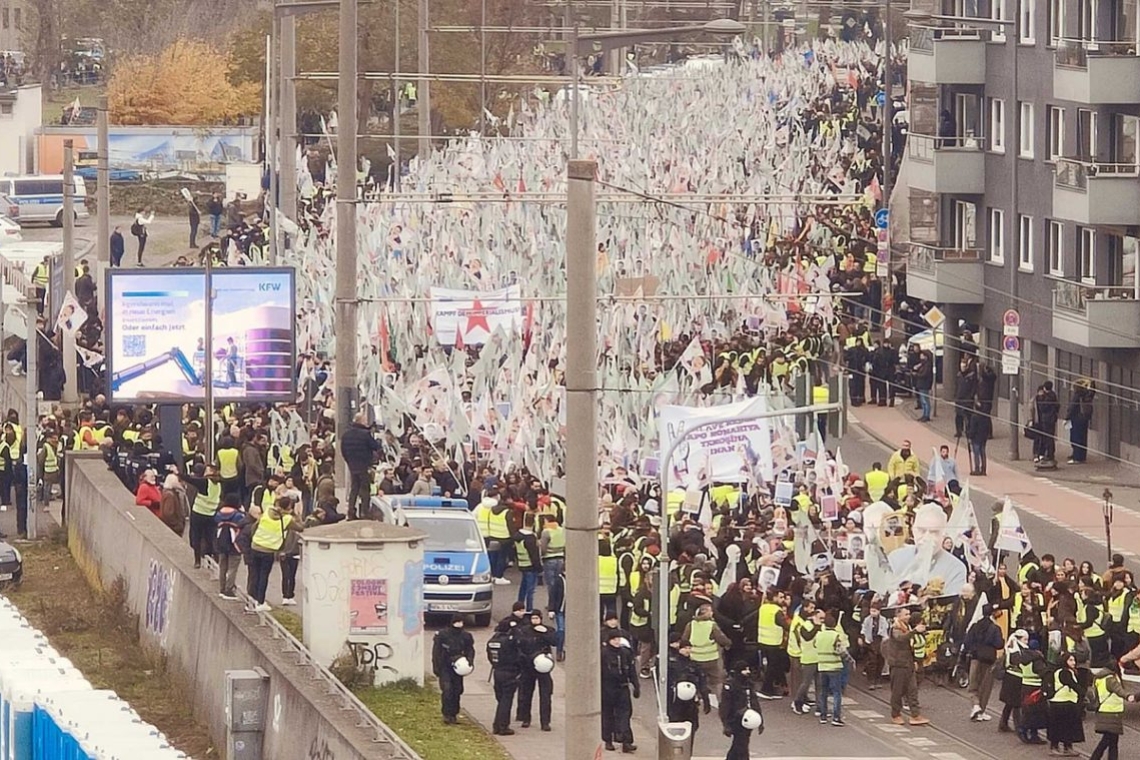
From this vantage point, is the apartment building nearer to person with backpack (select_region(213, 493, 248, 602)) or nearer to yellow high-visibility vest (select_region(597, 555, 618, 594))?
yellow high-visibility vest (select_region(597, 555, 618, 594))

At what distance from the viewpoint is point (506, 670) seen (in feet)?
98.3

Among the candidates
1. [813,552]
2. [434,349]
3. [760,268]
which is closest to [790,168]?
[760,268]

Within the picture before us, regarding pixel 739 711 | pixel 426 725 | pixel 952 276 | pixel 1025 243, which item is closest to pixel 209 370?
pixel 426 725

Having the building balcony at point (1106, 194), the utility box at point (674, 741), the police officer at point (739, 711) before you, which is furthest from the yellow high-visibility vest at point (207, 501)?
the building balcony at point (1106, 194)

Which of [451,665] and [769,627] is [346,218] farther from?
[451,665]

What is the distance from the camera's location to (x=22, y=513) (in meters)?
44.9

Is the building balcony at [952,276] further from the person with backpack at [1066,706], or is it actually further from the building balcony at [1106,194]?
the person with backpack at [1066,706]

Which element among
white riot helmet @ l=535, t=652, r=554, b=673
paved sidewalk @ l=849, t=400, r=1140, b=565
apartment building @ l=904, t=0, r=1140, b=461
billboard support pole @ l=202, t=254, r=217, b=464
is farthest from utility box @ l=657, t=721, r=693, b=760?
apartment building @ l=904, t=0, r=1140, b=461

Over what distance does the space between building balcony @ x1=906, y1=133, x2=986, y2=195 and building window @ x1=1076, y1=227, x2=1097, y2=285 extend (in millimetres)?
5146

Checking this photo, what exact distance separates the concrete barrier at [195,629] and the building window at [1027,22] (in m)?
21.3

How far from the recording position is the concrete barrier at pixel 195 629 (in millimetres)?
26125

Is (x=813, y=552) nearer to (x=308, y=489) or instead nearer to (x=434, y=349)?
(x=308, y=489)

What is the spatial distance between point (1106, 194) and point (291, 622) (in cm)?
2363

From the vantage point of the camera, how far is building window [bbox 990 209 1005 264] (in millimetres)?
58938
